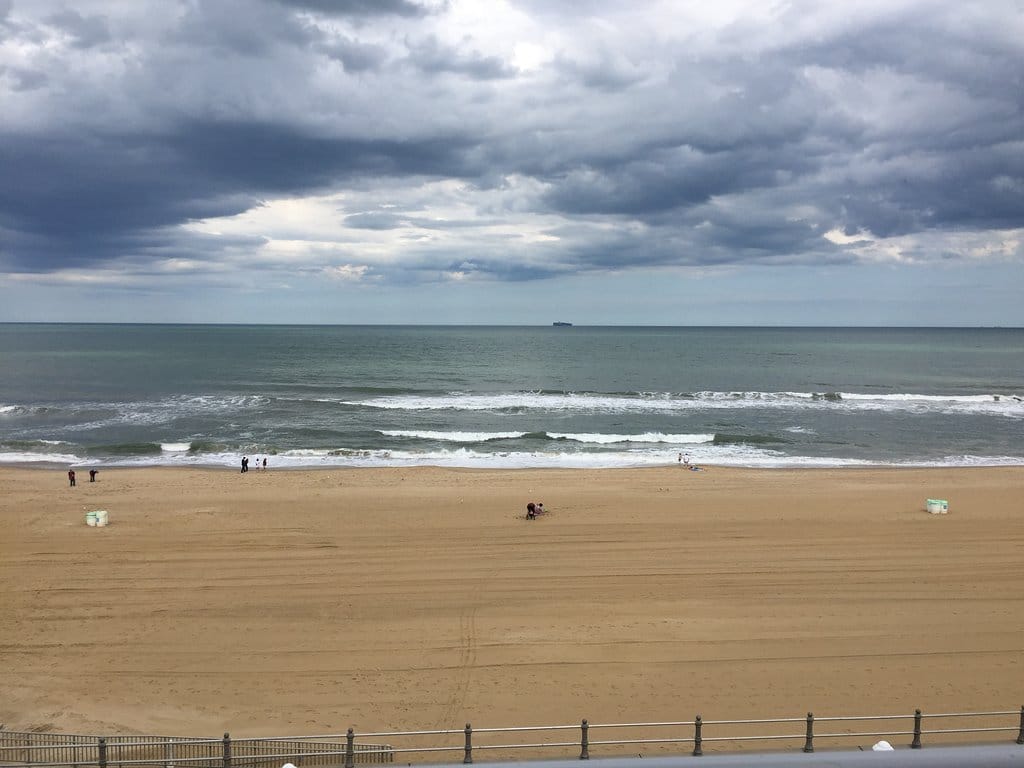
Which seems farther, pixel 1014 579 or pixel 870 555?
pixel 870 555

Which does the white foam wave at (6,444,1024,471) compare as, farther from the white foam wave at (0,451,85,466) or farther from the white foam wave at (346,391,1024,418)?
the white foam wave at (346,391,1024,418)

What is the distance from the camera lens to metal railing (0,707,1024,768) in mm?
7668

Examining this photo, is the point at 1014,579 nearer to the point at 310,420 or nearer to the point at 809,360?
the point at 310,420

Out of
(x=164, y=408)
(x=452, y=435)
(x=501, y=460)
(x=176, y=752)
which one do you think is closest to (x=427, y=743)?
(x=176, y=752)

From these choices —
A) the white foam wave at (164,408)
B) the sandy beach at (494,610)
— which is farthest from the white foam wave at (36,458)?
the sandy beach at (494,610)

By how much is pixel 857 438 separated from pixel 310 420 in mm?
33630

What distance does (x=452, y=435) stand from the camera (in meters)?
42.3

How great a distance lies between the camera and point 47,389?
211 ft

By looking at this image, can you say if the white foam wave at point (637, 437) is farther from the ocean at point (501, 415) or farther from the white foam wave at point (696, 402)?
the white foam wave at point (696, 402)

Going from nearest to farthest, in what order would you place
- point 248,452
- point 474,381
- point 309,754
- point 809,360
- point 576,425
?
point 309,754
point 248,452
point 576,425
point 474,381
point 809,360

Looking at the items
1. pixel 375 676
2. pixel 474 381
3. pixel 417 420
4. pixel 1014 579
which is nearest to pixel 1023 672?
pixel 1014 579

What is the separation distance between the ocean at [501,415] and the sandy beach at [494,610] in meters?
10.9

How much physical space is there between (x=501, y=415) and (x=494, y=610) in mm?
35317

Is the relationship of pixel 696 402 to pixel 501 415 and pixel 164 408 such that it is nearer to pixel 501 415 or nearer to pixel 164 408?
pixel 501 415
